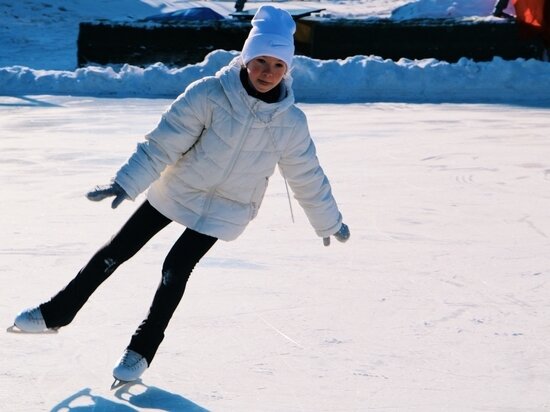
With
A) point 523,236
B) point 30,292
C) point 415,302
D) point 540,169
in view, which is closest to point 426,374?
point 415,302

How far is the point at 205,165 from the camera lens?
342cm

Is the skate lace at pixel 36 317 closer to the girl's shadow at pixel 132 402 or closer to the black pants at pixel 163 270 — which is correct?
the black pants at pixel 163 270

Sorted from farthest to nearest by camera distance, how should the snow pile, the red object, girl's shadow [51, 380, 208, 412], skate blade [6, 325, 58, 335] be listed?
the snow pile
the red object
skate blade [6, 325, 58, 335]
girl's shadow [51, 380, 208, 412]

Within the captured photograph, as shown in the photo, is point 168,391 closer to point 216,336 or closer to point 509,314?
point 216,336

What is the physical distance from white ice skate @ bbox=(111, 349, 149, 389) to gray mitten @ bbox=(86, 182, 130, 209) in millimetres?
429

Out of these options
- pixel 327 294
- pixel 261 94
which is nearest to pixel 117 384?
pixel 261 94

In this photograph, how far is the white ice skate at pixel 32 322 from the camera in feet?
11.8

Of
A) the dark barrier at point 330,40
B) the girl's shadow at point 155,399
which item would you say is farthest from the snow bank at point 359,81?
the girl's shadow at point 155,399

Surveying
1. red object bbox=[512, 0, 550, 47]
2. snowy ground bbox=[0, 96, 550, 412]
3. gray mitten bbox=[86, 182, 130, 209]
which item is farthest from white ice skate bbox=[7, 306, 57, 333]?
red object bbox=[512, 0, 550, 47]

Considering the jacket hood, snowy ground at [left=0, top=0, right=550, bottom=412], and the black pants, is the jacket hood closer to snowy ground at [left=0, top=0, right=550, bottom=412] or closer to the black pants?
the black pants

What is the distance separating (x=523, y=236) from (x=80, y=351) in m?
2.57

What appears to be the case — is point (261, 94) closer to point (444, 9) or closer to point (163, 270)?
point (163, 270)

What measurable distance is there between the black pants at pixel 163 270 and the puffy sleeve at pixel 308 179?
30cm

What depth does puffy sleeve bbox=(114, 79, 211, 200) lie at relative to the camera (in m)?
3.36
